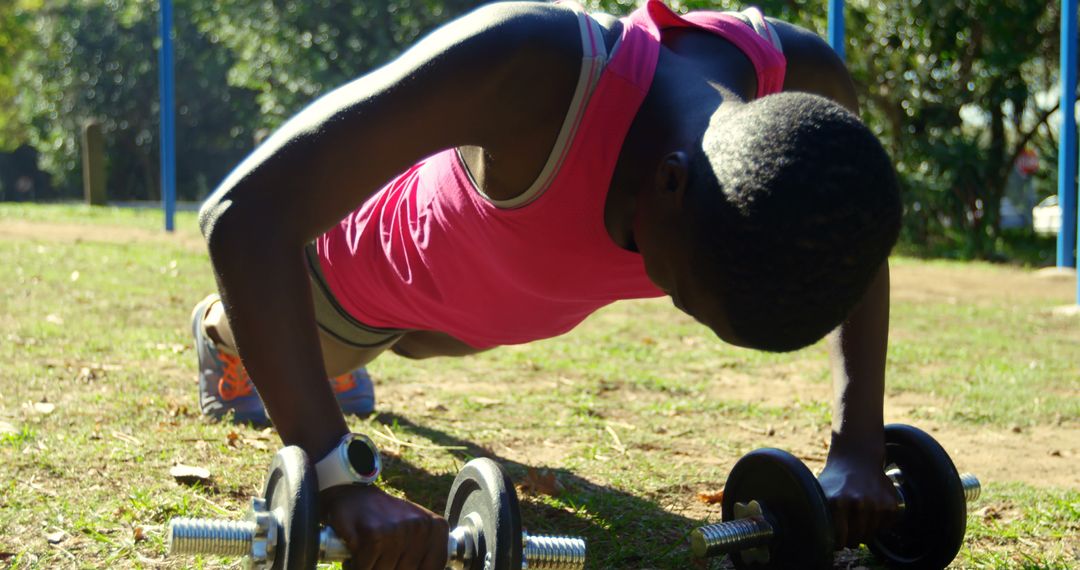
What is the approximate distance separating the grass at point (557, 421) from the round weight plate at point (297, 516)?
77 cm

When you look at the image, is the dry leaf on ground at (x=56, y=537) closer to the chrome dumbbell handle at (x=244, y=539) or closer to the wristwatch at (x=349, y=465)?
the chrome dumbbell handle at (x=244, y=539)

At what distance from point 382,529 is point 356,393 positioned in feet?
7.08

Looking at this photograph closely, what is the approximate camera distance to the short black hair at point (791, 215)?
1.62 m

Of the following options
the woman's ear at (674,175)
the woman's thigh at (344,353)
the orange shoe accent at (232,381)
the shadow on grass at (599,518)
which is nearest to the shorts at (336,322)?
the woman's thigh at (344,353)

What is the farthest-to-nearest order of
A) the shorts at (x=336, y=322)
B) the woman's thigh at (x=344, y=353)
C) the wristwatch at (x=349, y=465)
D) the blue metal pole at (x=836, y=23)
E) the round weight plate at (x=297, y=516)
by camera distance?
the blue metal pole at (x=836, y=23)
the woman's thigh at (x=344, y=353)
the shorts at (x=336, y=322)
the wristwatch at (x=349, y=465)
the round weight plate at (x=297, y=516)

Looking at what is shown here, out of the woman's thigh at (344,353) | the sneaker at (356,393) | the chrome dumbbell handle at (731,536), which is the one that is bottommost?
the sneaker at (356,393)

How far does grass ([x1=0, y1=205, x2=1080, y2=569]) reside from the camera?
265cm

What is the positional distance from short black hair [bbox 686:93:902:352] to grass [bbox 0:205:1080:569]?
0.99 m

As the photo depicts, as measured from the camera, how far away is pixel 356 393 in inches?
149

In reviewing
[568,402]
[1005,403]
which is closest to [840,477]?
[568,402]

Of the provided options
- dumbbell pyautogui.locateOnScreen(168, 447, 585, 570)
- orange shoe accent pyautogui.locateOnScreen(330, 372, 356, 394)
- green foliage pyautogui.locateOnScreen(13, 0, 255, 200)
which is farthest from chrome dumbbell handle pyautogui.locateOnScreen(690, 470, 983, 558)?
green foliage pyautogui.locateOnScreen(13, 0, 255, 200)

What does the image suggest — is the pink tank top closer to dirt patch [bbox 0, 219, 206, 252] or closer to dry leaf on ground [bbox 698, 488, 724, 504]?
dry leaf on ground [bbox 698, 488, 724, 504]

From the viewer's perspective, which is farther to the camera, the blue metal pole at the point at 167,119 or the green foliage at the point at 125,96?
the green foliage at the point at 125,96

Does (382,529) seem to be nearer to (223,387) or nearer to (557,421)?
(223,387)
